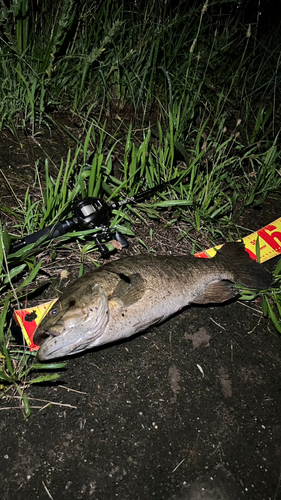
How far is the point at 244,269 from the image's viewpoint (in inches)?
129

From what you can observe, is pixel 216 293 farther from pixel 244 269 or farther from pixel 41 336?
pixel 41 336

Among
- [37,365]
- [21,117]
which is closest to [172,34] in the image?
[21,117]

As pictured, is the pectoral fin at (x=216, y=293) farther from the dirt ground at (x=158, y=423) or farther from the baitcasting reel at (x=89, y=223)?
the baitcasting reel at (x=89, y=223)

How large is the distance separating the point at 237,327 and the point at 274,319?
32cm

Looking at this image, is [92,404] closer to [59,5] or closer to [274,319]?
[274,319]

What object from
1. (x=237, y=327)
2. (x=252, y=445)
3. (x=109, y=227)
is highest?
(x=109, y=227)

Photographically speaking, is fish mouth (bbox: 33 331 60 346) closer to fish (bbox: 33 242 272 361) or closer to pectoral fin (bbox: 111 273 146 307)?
fish (bbox: 33 242 272 361)

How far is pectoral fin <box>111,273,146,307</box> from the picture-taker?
2.55m

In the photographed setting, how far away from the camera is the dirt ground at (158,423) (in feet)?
7.44

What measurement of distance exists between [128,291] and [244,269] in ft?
3.93

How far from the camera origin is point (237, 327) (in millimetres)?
3199

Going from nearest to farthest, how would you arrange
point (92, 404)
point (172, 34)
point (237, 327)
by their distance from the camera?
1. point (92, 404)
2. point (237, 327)
3. point (172, 34)

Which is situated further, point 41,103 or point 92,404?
point 41,103

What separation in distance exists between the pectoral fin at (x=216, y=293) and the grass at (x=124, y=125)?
413 mm
